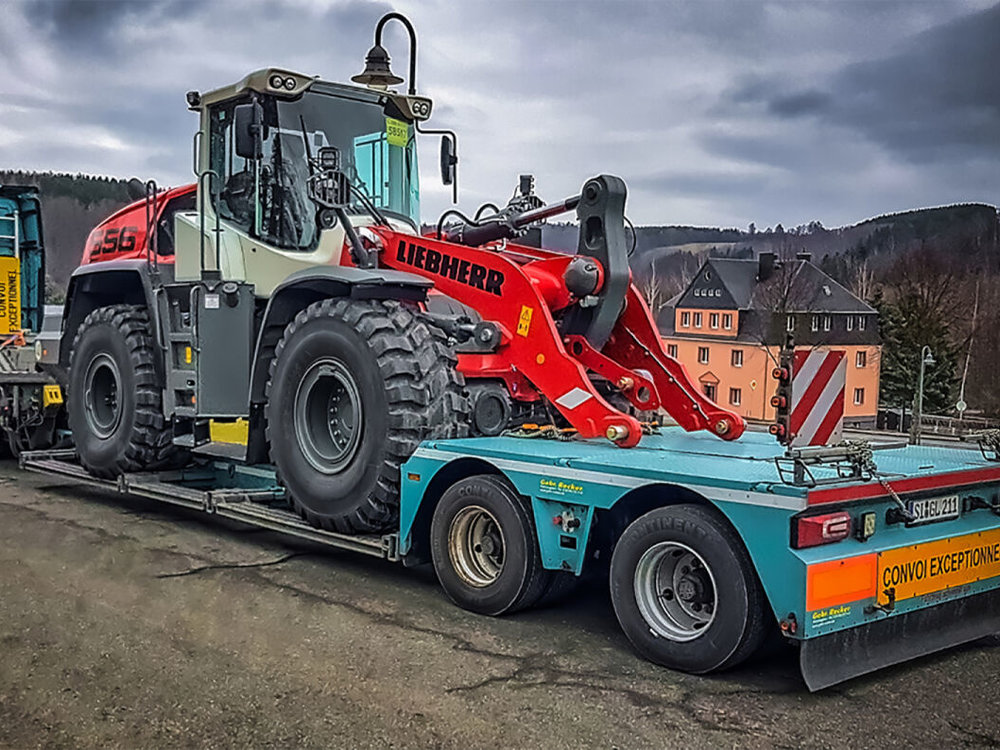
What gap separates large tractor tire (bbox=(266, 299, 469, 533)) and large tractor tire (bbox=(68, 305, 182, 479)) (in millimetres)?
1936

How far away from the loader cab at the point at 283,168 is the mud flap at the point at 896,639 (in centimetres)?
460

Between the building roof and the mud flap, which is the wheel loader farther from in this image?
the building roof

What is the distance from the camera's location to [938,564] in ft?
17.8

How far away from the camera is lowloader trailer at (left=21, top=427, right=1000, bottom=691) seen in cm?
487

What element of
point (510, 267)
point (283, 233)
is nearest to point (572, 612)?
point (510, 267)

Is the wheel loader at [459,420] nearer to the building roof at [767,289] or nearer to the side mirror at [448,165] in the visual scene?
the side mirror at [448,165]

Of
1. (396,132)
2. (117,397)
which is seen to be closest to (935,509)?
(396,132)

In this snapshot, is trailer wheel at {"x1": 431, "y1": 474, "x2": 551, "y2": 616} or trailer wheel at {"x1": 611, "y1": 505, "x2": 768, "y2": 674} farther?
trailer wheel at {"x1": 431, "y1": 474, "x2": 551, "y2": 616}

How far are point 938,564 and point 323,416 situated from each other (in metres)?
4.11

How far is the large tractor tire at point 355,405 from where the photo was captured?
22.5 ft

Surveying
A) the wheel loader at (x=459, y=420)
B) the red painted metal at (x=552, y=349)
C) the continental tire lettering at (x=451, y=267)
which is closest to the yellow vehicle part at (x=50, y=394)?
the wheel loader at (x=459, y=420)

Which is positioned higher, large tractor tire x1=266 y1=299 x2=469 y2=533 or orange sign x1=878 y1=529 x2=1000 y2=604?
large tractor tire x1=266 y1=299 x2=469 y2=533

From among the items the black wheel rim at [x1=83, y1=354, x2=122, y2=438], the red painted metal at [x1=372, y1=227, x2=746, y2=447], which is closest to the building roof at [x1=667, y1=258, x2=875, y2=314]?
the black wheel rim at [x1=83, y1=354, x2=122, y2=438]

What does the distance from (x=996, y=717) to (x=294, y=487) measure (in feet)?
15.0
